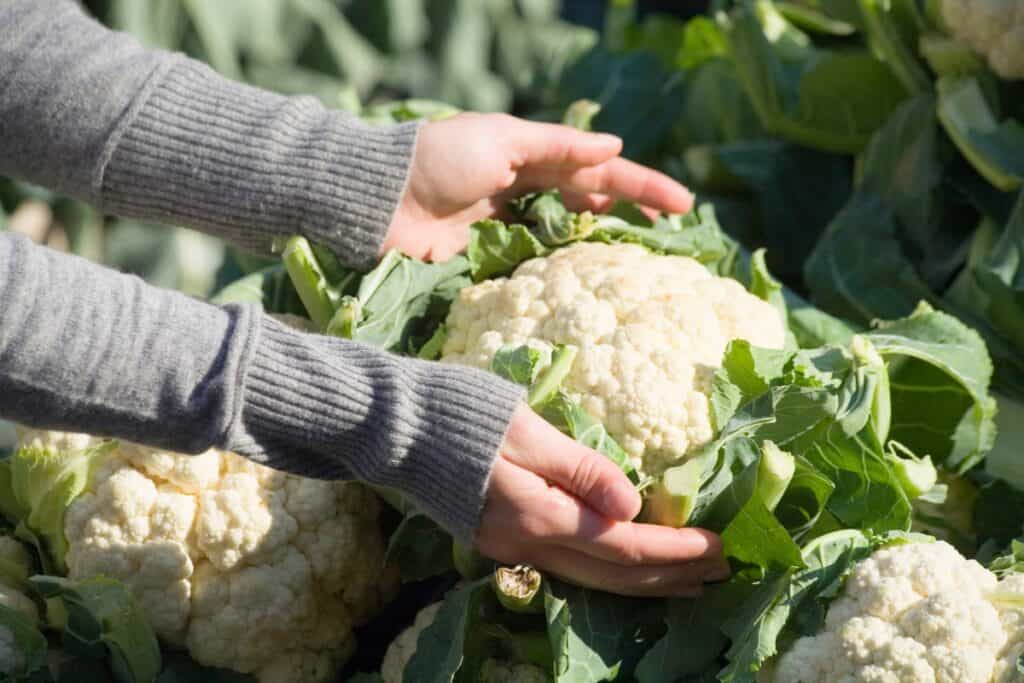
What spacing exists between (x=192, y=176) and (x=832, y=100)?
108 centimetres

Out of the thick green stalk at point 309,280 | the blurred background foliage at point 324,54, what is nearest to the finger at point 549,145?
the thick green stalk at point 309,280

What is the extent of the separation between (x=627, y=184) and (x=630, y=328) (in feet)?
1.19

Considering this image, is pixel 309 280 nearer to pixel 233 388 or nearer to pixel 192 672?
pixel 233 388

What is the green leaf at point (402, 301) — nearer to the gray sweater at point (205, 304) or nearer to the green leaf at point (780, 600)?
the gray sweater at point (205, 304)

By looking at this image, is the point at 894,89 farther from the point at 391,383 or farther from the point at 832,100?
the point at 391,383

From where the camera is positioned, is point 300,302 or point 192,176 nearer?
point 192,176

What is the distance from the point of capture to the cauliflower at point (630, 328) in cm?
140

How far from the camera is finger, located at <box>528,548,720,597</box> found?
1312mm

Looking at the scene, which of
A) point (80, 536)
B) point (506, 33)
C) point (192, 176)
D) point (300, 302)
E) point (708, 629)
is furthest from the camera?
point (506, 33)

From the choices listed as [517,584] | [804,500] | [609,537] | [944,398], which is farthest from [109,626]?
[944,398]

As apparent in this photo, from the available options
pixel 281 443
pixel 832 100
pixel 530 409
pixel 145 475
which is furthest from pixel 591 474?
pixel 832 100

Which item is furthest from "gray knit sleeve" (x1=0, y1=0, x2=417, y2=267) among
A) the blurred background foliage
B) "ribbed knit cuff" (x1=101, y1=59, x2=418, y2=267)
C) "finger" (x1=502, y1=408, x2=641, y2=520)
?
the blurred background foliage

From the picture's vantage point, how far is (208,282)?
3354mm

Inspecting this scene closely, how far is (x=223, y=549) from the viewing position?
145cm
